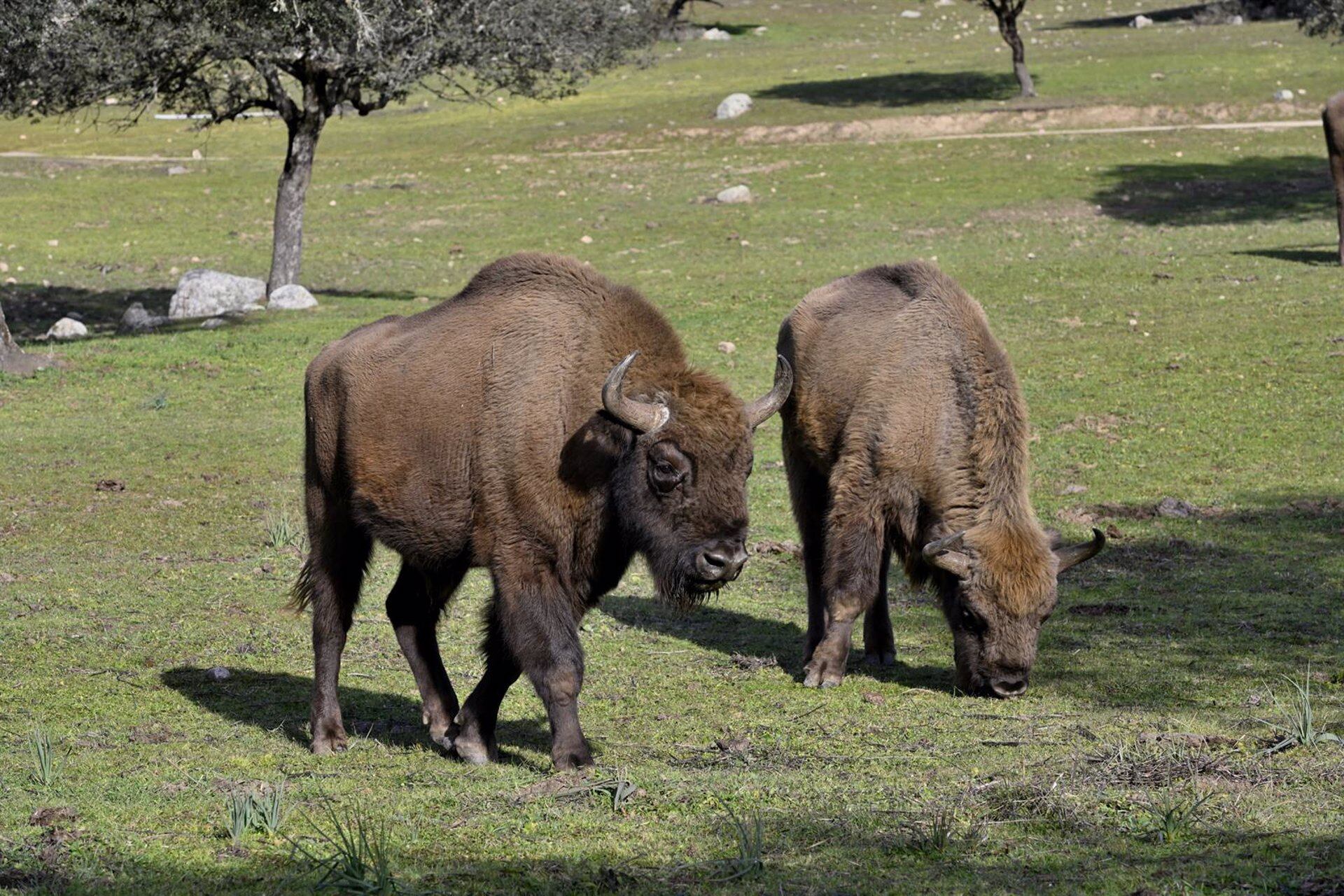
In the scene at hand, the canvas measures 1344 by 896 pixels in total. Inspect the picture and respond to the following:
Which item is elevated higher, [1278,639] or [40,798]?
[40,798]

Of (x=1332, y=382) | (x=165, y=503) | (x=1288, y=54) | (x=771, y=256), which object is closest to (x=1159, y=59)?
(x=1288, y=54)

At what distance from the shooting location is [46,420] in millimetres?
18688

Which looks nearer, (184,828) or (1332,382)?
(184,828)

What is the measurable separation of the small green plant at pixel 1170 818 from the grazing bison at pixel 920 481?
10.4ft

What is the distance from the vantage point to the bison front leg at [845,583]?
1009 cm

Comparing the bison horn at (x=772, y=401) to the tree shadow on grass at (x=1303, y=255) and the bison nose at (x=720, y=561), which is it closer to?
the bison nose at (x=720, y=561)

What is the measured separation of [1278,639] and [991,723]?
113 inches

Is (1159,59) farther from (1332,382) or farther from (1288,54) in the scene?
(1332,382)

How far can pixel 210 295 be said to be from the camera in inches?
1084

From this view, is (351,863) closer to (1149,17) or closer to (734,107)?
(734,107)

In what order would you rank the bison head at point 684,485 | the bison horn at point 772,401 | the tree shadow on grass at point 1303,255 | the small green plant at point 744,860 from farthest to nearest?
1. the tree shadow on grass at point 1303,255
2. the bison horn at point 772,401
3. the bison head at point 684,485
4. the small green plant at point 744,860

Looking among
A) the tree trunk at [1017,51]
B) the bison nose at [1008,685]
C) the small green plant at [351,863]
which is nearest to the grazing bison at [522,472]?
the small green plant at [351,863]

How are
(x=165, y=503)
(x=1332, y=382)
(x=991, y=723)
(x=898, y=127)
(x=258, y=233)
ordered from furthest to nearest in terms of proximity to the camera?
1. (x=898, y=127)
2. (x=258, y=233)
3. (x=1332, y=382)
4. (x=165, y=503)
5. (x=991, y=723)

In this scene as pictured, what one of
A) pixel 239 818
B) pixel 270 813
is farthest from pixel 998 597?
pixel 239 818
